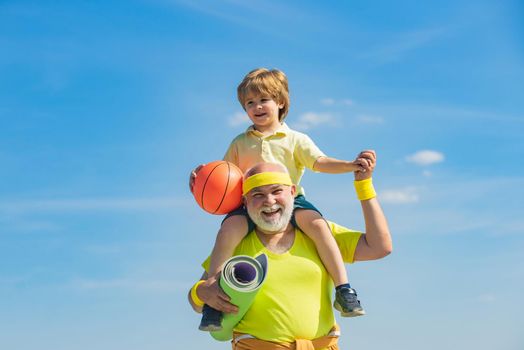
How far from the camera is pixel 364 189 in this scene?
7.12 meters

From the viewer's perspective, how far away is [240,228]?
22.6ft

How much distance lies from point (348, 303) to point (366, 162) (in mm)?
1476

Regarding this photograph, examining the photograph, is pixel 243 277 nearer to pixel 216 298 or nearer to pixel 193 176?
pixel 216 298

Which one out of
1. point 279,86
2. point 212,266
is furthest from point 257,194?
point 279,86

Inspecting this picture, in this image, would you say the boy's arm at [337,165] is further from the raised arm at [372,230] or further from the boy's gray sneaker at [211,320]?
the boy's gray sneaker at [211,320]

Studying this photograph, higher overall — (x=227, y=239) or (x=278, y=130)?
(x=278, y=130)

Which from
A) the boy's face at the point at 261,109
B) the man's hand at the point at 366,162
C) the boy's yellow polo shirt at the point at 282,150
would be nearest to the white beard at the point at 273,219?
the boy's yellow polo shirt at the point at 282,150

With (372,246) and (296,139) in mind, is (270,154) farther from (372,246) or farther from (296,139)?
(372,246)

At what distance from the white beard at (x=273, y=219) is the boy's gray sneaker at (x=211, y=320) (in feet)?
3.16

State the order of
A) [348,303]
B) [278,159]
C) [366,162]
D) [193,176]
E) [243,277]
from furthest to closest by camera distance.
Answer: [278,159], [193,176], [366,162], [348,303], [243,277]

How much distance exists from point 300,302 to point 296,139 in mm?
1843

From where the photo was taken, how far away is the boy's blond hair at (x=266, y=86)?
7.34 m

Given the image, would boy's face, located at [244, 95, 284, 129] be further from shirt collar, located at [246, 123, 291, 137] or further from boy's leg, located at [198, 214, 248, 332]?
boy's leg, located at [198, 214, 248, 332]

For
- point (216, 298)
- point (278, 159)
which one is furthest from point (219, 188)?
point (216, 298)
